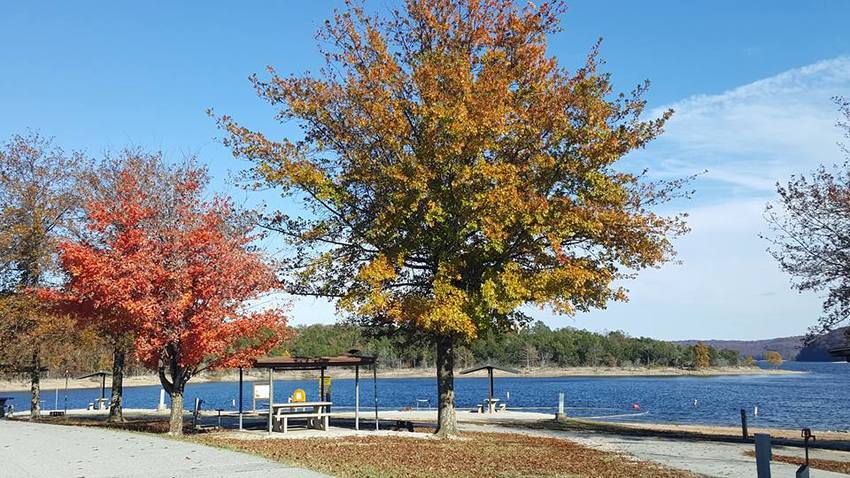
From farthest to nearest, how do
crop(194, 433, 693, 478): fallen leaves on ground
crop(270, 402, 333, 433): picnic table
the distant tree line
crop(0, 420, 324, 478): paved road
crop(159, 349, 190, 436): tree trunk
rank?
1. the distant tree line
2. crop(270, 402, 333, 433): picnic table
3. crop(159, 349, 190, 436): tree trunk
4. crop(194, 433, 693, 478): fallen leaves on ground
5. crop(0, 420, 324, 478): paved road

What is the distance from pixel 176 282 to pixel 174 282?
0.10 metres

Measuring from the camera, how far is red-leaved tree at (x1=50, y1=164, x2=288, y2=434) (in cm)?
1922

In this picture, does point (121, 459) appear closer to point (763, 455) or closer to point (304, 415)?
point (304, 415)

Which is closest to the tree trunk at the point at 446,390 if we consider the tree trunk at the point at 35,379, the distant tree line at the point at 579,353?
the tree trunk at the point at 35,379

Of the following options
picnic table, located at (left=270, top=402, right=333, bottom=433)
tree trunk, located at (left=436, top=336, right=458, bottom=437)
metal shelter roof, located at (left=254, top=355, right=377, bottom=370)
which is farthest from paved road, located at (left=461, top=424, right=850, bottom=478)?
picnic table, located at (left=270, top=402, right=333, bottom=433)

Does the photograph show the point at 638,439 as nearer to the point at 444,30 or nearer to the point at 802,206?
the point at 802,206

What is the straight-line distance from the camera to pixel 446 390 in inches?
871

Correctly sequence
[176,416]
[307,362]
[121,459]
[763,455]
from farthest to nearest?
[307,362] → [176,416] → [121,459] → [763,455]

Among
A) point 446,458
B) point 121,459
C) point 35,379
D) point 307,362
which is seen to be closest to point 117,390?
point 35,379

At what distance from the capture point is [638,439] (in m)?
23.1

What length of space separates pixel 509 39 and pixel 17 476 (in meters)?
16.7

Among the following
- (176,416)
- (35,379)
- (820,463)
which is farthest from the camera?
(35,379)

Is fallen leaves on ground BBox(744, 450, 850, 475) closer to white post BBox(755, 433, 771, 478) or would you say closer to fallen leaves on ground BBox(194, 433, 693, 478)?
fallen leaves on ground BBox(194, 433, 693, 478)

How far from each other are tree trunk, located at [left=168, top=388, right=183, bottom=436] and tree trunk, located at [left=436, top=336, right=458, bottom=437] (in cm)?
768
